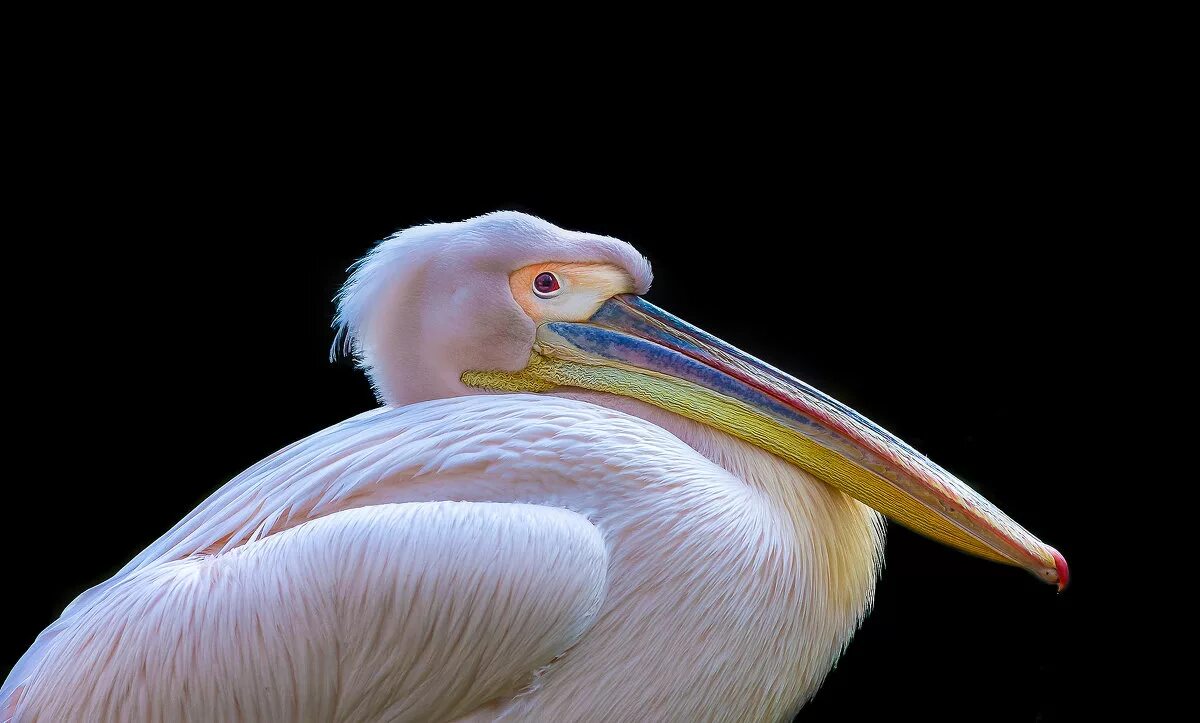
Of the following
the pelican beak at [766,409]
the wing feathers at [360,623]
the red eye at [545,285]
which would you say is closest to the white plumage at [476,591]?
the wing feathers at [360,623]

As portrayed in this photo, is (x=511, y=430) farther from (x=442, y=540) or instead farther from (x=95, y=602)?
(x=95, y=602)

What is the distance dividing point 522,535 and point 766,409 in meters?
0.76

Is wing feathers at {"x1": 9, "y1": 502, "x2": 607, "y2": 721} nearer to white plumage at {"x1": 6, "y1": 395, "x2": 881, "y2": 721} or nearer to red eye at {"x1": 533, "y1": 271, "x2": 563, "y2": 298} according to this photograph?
white plumage at {"x1": 6, "y1": 395, "x2": 881, "y2": 721}

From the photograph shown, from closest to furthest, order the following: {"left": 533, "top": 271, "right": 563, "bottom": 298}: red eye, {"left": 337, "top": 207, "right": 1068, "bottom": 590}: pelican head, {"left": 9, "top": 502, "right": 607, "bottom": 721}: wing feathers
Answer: {"left": 9, "top": 502, "right": 607, "bottom": 721}: wing feathers, {"left": 337, "top": 207, "right": 1068, "bottom": 590}: pelican head, {"left": 533, "top": 271, "right": 563, "bottom": 298}: red eye

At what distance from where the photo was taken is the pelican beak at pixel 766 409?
8.36ft

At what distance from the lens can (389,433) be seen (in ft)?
8.37

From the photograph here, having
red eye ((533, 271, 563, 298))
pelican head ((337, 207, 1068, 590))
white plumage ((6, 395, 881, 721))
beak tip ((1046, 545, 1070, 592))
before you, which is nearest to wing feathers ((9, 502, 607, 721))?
white plumage ((6, 395, 881, 721))

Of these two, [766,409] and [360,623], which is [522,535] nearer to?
[360,623]

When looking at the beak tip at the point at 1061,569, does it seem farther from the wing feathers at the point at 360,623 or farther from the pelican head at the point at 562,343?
the wing feathers at the point at 360,623

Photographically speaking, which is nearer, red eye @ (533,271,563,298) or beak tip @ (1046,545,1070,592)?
beak tip @ (1046,545,1070,592)

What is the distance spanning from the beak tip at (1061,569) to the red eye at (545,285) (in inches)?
54.0

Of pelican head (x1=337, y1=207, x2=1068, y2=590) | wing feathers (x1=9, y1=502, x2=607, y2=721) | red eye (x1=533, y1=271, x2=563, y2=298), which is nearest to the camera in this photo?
wing feathers (x1=9, y1=502, x2=607, y2=721)

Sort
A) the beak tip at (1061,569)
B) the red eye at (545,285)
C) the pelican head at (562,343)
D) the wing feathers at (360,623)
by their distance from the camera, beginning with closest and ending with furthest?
the wing feathers at (360,623) → the beak tip at (1061,569) → the pelican head at (562,343) → the red eye at (545,285)

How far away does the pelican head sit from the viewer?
8.71ft
